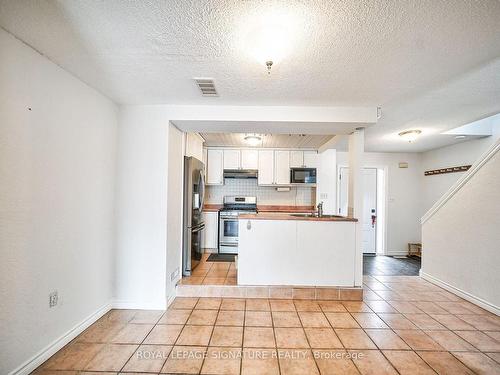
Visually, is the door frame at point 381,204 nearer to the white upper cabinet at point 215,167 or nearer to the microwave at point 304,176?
the microwave at point 304,176

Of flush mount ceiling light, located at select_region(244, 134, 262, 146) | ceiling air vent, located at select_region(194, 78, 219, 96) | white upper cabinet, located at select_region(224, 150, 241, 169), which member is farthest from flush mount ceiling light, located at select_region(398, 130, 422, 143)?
ceiling air vent, located at select_region(194, 78, 219, 96)

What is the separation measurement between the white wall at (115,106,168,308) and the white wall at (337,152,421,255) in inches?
166

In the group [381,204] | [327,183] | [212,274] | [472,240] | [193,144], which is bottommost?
[212,274]

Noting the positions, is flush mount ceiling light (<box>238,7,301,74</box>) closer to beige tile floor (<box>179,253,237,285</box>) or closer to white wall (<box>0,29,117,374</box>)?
white wall (<box>0,29,117,374</box>)

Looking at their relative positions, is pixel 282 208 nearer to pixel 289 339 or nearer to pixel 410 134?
pixel 410 134

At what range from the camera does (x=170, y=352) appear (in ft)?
6.32

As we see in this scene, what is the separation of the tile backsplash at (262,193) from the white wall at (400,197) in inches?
44.8

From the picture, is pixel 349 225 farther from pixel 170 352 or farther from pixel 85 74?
pixel 85 74

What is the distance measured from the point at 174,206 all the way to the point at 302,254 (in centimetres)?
171

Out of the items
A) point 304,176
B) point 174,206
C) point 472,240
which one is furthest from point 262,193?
point 472,240

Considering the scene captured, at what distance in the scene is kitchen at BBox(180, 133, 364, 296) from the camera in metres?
3.03

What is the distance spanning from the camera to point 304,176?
5070 mm

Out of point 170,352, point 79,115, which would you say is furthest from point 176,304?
point 79,115

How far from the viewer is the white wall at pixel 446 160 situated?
4163 mm
